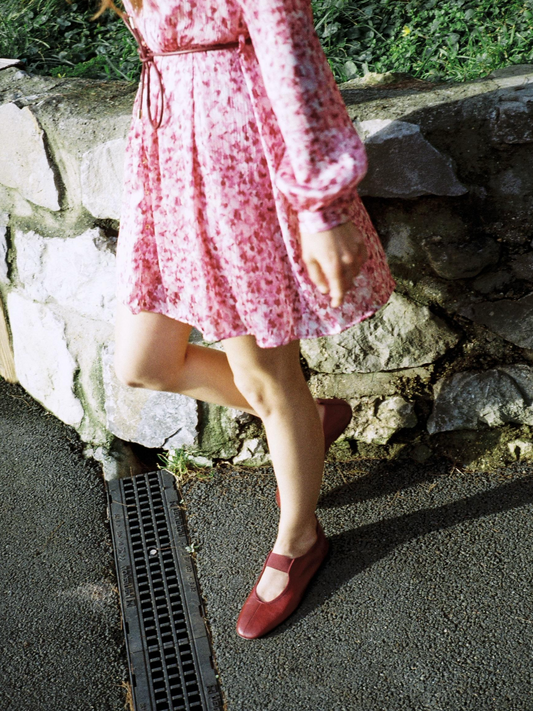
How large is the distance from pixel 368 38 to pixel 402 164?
1.23 meters

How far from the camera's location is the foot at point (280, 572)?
1.92 meters

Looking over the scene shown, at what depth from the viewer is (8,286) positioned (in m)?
2.61

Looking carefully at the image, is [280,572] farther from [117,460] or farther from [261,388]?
[117,460]

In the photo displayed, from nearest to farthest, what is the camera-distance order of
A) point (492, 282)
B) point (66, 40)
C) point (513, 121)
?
point (513, 121) → point (492, 282) → point (66, 40)

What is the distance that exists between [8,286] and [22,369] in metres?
0.36

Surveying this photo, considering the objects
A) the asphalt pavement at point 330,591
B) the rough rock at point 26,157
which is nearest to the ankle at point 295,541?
the asphalt pavement at point 330,591

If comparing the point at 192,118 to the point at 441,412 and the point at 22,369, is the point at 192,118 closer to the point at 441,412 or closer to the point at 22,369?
the point at 441,412

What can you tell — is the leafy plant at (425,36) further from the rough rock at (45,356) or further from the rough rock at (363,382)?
the rough rock at (45,356)

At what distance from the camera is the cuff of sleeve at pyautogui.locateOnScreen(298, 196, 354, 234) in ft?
4.13

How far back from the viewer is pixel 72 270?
2.34m

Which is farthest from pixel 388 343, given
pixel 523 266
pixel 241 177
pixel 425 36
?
pixel 425 36

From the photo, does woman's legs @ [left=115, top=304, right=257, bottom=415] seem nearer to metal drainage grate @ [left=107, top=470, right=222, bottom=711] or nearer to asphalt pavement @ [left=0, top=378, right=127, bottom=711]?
metal drainage grate @ [left=107, top=470, right=222, bottom=711]

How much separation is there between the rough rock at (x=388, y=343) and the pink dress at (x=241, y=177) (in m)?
0.53

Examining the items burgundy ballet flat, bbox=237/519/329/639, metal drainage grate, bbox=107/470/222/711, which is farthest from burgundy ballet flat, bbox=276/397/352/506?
metal drainage grate, bbox=107/470/222/711
